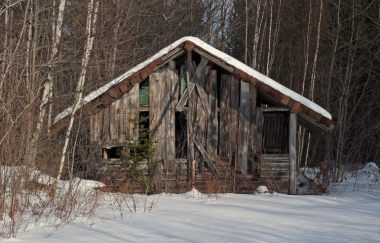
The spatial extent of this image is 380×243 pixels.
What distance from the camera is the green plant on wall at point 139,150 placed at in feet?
39.8

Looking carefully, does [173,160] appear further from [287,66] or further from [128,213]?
[287,66]

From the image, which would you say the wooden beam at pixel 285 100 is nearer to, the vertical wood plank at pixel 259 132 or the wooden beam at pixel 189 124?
the vertical wood plank at pixel 259 132

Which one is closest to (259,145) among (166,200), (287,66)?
(166,200)

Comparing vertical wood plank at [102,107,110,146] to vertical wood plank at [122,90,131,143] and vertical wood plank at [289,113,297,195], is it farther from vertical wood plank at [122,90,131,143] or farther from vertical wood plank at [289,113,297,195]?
vertical wood plank at [289,113,297,195]

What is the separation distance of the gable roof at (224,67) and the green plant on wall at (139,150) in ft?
3.24

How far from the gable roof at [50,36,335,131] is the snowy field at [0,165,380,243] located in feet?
8.39

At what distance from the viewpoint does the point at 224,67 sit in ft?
40.4

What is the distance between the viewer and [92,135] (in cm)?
1258

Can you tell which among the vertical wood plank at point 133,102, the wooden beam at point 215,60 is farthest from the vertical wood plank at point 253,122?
the vertical wood plank at point 133,102

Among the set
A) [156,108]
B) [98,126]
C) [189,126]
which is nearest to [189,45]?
[156,108]

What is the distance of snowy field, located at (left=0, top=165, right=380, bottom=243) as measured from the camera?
20.7 ft

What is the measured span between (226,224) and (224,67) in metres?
5.90

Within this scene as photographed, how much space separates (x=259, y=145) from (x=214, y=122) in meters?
1.41

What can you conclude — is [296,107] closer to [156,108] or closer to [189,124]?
[189,124]
